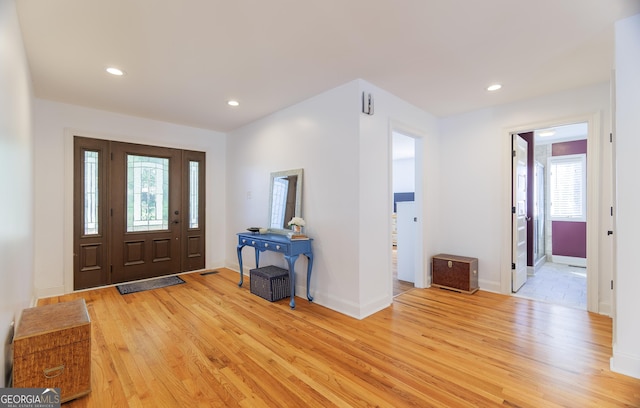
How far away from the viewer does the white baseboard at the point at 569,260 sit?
5.45 m

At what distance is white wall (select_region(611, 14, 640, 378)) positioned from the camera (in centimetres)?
198

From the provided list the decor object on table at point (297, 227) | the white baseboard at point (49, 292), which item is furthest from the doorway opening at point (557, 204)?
the white baseboard at point (49, 292)

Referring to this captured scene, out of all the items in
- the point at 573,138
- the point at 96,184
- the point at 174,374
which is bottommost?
the point at 174,374

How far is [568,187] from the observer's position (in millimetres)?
5758

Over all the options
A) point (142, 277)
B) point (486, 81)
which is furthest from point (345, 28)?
point (142, 277)

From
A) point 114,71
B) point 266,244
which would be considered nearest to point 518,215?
point 266,244

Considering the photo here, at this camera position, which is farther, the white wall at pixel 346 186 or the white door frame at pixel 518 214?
the white door frame at pixel 518 214

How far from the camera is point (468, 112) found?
13.4 feet

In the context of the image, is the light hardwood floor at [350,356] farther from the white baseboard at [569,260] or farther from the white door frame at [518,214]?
the white baseboard at [569,260]

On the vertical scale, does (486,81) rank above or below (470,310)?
above

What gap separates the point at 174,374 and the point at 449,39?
10.6 ft

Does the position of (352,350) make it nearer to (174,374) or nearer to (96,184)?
(174,374)

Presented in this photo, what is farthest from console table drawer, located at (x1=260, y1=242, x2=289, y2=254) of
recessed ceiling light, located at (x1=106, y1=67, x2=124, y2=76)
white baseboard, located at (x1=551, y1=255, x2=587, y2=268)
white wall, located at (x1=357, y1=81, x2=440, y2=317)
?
white baseboard, located at (x1=551, y1=255, x2=587, y2=268)

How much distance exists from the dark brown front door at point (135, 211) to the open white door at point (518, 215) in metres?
4.80
